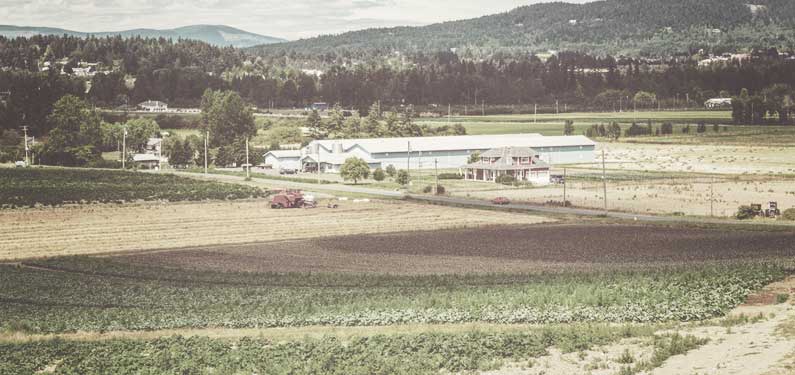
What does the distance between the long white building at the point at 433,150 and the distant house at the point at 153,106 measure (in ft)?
70.6

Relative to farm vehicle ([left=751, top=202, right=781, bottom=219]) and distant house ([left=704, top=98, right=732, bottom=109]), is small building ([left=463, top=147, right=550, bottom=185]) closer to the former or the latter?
farm vehicle ([left=751, top=202, right=781, bottom=219])

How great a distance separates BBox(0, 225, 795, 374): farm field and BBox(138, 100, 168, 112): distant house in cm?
6520

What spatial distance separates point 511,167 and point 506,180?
1.94 meters

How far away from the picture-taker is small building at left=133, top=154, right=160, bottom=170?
82062 mm

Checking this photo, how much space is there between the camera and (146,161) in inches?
3273

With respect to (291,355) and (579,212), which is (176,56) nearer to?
(579,212)

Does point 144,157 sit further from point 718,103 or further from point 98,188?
point 718,103

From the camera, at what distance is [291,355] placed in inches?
848

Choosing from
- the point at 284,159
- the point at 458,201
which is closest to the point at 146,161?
the point at 284,159

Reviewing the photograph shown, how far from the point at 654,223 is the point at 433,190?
63.7 feet

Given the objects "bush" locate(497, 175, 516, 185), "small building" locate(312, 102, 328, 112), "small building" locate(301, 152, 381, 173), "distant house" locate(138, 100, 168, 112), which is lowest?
"bush" locate(497, 175, 516, 185)

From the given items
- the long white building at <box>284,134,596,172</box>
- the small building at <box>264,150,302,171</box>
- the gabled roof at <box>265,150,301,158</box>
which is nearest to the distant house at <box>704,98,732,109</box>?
the long white building at <box>284,134,596,172</box>

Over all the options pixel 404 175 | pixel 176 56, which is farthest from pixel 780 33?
pixel 404 175

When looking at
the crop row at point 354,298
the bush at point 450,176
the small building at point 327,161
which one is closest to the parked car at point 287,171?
the small building at point 327,161
